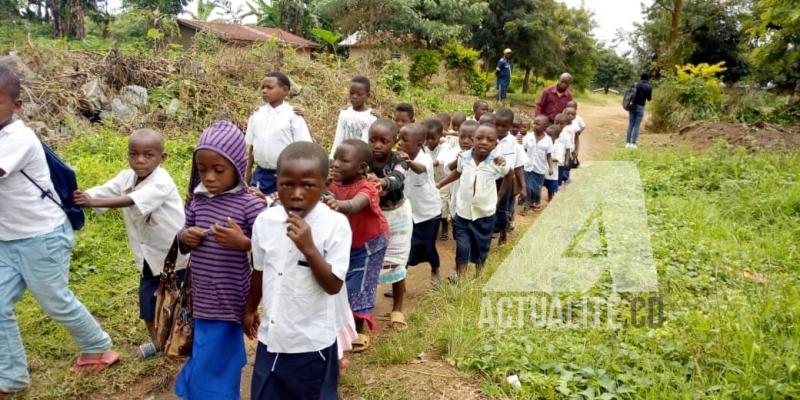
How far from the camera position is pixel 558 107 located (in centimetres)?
834

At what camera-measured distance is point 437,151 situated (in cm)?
562

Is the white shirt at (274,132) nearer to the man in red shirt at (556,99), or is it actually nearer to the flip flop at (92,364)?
the flip flop at (92,364)

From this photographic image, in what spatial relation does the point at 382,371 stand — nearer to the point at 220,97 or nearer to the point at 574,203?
the point at 574,203

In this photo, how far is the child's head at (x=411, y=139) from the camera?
157 inches

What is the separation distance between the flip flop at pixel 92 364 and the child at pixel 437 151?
9.56 feet

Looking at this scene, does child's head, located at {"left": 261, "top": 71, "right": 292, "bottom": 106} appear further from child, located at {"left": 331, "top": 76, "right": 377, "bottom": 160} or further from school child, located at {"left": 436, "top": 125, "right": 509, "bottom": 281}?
school child, located at {"left": 436, "top": 125, "right": 509, "bottom": 281}

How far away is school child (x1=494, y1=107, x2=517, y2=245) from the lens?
4.89 metres

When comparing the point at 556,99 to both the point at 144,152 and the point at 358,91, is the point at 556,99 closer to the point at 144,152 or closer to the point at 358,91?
the point at 358,91

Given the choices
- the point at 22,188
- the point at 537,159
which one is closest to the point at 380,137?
the point at 22,188

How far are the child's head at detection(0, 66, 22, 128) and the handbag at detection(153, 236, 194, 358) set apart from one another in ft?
3.21

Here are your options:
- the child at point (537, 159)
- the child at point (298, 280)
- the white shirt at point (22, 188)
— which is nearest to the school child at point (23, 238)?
the white shirt at point (22, 188)

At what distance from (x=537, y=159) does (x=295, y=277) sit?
5.53 meters

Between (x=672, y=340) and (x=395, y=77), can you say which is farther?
(x=395, y=77)

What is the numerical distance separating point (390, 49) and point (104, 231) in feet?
47.2
